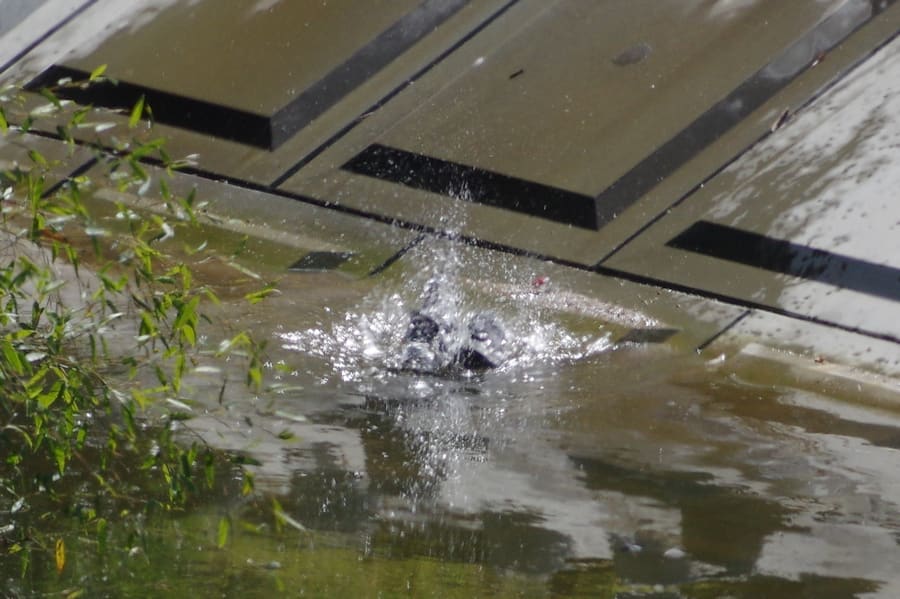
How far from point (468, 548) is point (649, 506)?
24.6 inches

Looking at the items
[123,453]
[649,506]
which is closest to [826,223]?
[649,506]

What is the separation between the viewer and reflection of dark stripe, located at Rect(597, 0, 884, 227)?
5227 mm

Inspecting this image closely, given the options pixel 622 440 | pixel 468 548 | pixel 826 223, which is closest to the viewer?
pixel 468 548

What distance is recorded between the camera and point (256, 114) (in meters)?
5.52

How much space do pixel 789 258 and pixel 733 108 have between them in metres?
0.74

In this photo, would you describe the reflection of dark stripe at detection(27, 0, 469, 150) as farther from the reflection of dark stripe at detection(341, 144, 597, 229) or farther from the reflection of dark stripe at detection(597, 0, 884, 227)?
the reflection of dark stripe at detection(597, 0, 884, 227)

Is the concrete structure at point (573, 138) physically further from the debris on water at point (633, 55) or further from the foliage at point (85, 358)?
the foliage at point (85, 358)

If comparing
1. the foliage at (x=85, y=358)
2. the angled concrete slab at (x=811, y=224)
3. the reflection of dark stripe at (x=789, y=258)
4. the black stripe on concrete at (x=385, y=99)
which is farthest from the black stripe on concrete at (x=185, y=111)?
the foliage at (x=85, y=358)

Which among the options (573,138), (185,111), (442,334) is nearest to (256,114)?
(185,111)

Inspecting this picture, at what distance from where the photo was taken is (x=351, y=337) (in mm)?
4586

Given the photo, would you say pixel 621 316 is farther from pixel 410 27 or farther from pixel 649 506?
pixel 410 27

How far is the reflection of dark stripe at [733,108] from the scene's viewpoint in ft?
17.1

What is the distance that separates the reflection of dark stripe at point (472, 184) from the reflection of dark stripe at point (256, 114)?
1.15 feet

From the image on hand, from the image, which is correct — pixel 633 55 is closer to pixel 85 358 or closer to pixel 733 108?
pixel 733 108
